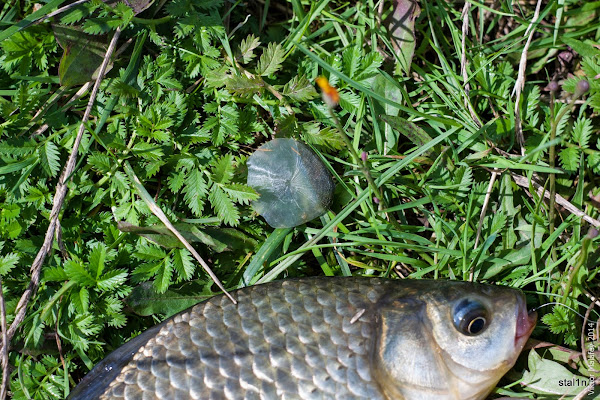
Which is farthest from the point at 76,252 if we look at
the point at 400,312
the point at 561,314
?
the point at 561,314

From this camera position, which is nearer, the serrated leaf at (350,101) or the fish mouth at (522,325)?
the fish mouth at (522,325)

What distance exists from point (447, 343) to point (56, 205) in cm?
199

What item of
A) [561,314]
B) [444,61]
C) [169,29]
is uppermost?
[169,29]

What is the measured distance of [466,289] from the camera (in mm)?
2371

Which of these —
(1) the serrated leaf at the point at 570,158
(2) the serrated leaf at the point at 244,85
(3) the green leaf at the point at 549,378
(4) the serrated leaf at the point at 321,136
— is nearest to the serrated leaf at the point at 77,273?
(2) the serrated leaf at the point at 244,85

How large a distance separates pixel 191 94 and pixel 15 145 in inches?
36.0

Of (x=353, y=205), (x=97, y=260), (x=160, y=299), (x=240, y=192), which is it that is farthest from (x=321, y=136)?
(x=97, y=260)

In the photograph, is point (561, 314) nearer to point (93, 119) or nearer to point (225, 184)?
point (225, 184)

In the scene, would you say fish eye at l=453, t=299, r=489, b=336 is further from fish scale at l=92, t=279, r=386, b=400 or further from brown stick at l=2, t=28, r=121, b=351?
brown stick at l=2, t=28, r=121, b=351

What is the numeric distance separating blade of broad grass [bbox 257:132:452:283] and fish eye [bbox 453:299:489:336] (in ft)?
2.36

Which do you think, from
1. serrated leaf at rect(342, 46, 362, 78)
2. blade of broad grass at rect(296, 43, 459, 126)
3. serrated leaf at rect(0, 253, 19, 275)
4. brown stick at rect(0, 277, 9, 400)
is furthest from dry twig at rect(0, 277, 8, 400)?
serrated leaf at rect(342, 46, 362, 78)

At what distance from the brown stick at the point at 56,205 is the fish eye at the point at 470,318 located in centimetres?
198

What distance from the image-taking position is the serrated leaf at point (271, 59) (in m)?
2.86

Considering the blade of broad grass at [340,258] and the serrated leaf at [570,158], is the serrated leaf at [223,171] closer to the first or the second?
the blade of broad grass at [340,258]
